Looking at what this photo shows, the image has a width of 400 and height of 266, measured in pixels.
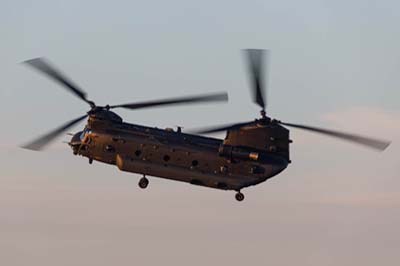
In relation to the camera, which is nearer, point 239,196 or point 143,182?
point 239,196

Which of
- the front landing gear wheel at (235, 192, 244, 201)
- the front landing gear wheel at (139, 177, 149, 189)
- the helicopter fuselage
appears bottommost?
the front landing gear wheel at (235, 192, 244, 201)

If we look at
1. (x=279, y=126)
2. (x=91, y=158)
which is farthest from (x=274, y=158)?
(x=91, y=158)

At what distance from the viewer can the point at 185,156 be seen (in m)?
94.1

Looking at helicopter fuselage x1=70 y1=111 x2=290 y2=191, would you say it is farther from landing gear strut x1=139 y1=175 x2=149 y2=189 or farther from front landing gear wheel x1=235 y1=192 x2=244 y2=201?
landing gear strut x1=139 y1=175 x2=149 y2=189

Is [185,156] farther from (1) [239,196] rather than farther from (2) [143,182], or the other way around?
(1) [239,196]

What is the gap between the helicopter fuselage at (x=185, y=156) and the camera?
9344 centimetres

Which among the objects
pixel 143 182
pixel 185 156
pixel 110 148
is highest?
pixel 110 148

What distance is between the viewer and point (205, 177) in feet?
307

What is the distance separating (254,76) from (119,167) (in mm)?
14465

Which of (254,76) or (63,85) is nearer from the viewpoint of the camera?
(254,76)

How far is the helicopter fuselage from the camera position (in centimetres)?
9344

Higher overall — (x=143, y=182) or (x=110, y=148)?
(x=110, y=148)

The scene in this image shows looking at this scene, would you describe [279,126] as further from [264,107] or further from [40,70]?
[40,70]

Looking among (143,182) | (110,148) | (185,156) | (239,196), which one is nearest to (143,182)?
(143,182)
